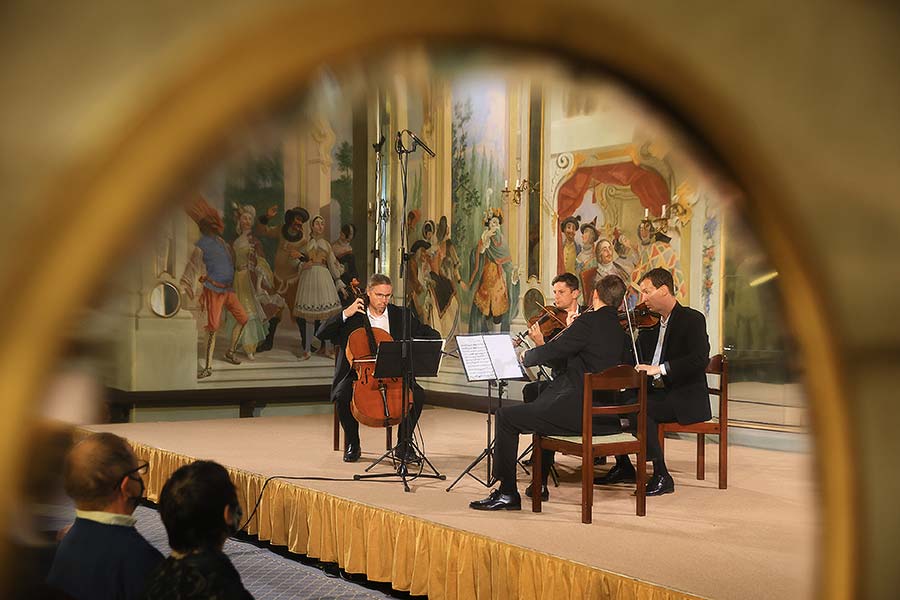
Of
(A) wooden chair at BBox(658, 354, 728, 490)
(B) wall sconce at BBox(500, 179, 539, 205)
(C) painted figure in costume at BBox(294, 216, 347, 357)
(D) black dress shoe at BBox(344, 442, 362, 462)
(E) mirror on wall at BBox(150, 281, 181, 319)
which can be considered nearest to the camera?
(A) wooden chair at BBox(658, 354, 728, 490)

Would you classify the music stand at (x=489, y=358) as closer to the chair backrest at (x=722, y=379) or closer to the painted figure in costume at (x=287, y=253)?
the chair backrest at (x=722, y=379)

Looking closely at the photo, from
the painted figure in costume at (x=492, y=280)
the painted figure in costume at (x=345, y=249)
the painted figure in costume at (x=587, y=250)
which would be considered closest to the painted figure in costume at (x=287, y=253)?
the painted figure in costume at (x=345, y=249)

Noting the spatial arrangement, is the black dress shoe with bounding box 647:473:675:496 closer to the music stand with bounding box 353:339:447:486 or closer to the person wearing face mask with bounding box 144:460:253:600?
the music stand with bounding box 353:339:447:486

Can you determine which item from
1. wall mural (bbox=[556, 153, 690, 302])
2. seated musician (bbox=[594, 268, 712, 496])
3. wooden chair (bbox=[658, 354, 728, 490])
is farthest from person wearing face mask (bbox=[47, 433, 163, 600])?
wall mural (bbox=[556, 153, 690, 302])

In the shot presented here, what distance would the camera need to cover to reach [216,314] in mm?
10297

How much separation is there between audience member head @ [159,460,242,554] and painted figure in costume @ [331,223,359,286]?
30.5 ft

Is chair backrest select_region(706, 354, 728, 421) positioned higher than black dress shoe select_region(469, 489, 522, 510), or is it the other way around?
chair backrest select_region(706, 354, 728, 421)

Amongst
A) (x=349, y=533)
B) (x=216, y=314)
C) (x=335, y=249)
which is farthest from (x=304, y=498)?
(x=335, y=249)

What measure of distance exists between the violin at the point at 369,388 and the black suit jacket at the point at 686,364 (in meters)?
1.89

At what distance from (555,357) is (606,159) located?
4.51 m

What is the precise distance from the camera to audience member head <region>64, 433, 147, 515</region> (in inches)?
71.7

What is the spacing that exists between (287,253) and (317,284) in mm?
548

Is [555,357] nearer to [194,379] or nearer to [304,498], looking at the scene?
[304,498]

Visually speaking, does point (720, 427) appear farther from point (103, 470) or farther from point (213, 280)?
point (213, 280)
